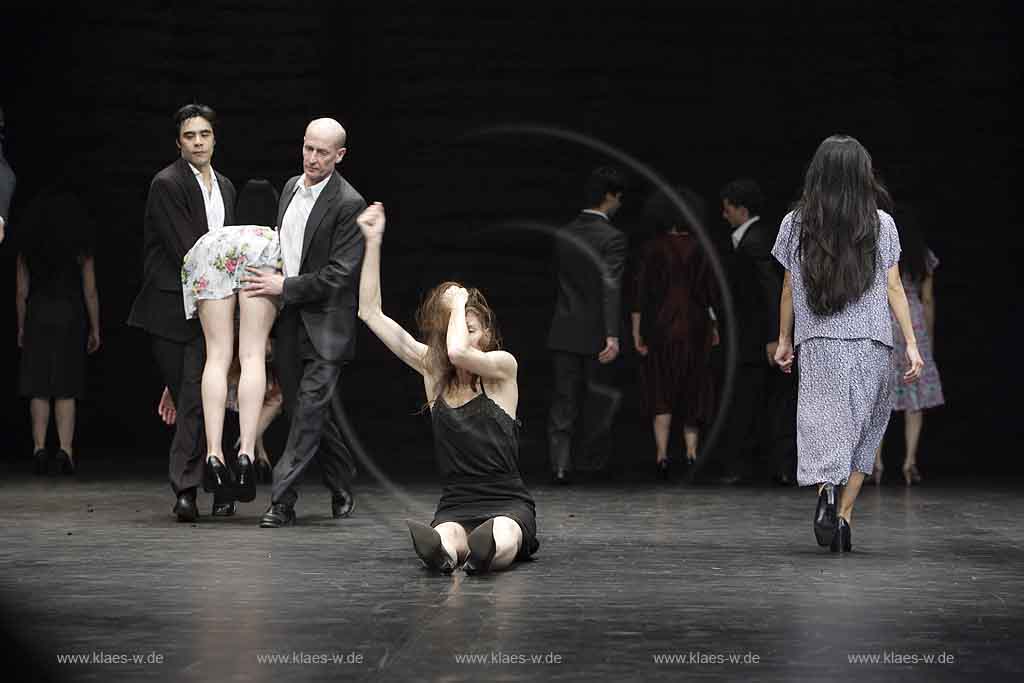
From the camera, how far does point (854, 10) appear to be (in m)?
11.8

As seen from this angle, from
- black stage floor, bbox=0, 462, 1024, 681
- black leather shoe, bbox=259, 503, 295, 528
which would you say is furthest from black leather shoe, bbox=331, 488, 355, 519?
black leather shoe, bbox=259, 503, 295, 528

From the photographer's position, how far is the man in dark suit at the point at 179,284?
7184 mm

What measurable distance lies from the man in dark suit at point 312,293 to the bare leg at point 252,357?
2.7 inches

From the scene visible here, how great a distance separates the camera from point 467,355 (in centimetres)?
568

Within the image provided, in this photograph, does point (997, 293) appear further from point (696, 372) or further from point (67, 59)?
point (67, 59)

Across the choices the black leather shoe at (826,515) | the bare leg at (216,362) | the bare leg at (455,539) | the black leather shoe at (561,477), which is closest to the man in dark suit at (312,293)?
the bare leg at (216,362)

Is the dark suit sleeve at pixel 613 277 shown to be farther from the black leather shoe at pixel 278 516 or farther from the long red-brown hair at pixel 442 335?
the long red-brown hair at pixel 442 335

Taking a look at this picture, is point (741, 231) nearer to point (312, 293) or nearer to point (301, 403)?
point (312, 293)

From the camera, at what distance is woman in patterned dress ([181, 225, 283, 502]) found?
7023mm

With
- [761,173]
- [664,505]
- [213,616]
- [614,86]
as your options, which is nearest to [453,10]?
[614,86]

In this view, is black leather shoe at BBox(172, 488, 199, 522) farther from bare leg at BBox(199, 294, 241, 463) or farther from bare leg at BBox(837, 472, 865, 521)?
bare leg at BBox(837, 472, 865, 521)

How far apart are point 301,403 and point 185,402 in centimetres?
56

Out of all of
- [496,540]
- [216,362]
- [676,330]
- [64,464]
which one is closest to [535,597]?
[496,540]

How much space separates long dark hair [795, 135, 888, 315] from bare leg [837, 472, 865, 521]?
57cm
